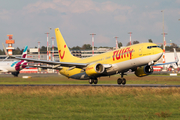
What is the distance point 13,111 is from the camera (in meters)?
15.9

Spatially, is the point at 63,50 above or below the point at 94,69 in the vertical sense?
above

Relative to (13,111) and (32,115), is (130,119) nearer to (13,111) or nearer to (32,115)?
(32,115)

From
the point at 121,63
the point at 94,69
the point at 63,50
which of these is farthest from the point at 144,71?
the point at 63,50

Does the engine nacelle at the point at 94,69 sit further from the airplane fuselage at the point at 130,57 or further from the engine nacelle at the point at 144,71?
the engine nacelle at the point at 144,71

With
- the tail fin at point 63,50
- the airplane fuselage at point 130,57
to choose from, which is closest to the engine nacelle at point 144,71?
the airplane fuselage at point 130,57

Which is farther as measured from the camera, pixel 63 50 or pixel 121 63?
pixel 63 50

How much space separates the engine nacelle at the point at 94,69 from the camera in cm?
3716

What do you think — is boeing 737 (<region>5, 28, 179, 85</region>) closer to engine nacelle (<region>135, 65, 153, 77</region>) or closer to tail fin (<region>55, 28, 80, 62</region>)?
engine nacelle (<region>135, 65, 153, 77</region>)

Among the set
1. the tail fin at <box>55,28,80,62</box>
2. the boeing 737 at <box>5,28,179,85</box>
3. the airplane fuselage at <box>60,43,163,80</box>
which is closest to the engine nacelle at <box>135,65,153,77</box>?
the boeing 737 at <box>5,28,179,85</box>

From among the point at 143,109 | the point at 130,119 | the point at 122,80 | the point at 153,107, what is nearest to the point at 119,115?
the point at 130,119

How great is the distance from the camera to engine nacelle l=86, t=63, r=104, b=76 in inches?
1463

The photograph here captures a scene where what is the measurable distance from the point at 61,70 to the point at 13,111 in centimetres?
3051

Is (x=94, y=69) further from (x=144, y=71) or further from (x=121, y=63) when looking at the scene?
(x=144, y=71)

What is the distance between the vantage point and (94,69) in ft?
122
